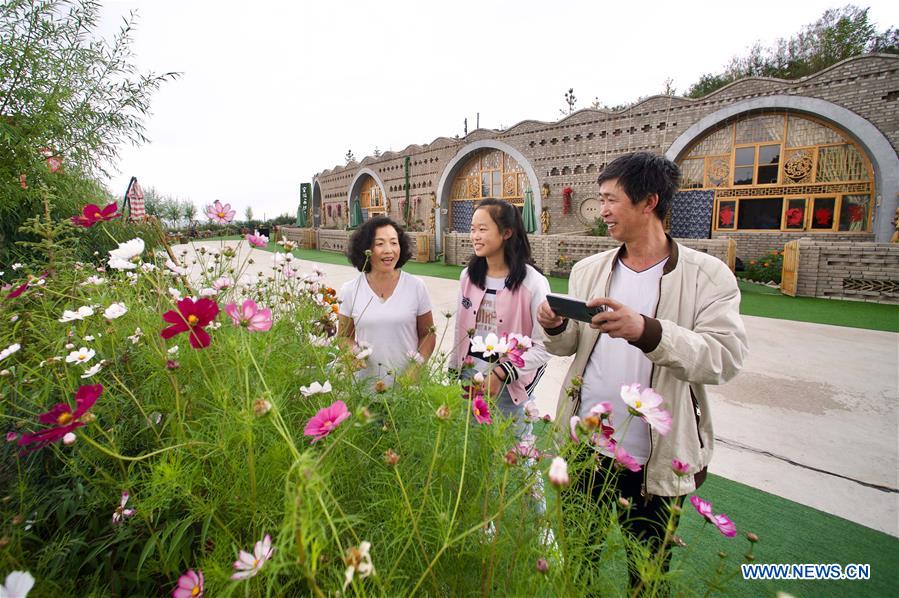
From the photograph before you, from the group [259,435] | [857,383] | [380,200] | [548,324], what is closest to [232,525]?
[259,435]

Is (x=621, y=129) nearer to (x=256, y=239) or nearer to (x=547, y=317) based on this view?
(x=547, y=317)

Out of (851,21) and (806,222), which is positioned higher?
(851,21)

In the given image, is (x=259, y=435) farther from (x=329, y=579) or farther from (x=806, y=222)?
(x=806, y=222)

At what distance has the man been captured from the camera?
3.77 feet

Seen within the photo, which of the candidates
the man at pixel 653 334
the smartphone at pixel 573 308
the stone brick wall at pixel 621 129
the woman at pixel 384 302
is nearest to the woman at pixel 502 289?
the woman at pixel 384 302

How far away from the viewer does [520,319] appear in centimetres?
194

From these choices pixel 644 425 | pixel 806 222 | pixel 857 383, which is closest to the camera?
pixel 644 425

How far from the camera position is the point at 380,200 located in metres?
21.4

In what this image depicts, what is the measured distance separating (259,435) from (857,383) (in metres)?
A: 4.85

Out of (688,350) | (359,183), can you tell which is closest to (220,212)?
(688,350)

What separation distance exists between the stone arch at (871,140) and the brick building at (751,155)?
0.07ft

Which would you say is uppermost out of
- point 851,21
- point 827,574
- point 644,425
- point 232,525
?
point 851,21

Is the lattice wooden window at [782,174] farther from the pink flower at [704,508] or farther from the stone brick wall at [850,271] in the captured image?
the pink flower at [704,508]

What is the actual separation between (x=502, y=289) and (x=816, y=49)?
79.6 ft
